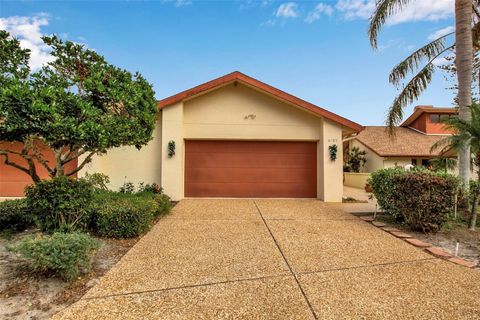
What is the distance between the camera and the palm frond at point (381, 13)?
7.49m

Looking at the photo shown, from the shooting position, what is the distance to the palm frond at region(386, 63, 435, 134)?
7930 mm

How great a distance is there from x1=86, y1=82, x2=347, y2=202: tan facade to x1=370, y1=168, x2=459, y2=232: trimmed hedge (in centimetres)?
365

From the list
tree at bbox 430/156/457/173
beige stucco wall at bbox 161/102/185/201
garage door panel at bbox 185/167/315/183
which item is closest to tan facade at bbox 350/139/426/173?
tree at bbox 430/156/457/173

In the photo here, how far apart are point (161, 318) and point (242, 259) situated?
1602 mm

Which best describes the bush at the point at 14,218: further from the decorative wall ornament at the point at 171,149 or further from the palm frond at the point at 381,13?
the palm frond at the point at 381,13

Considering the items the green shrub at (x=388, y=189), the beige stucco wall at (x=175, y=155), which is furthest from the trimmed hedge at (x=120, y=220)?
the green shrub at (x=388, y=189)

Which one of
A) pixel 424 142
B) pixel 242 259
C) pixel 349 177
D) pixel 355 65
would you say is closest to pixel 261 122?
pixel 355 65

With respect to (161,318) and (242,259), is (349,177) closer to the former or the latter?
(242,259)

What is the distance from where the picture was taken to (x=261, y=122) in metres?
9.59

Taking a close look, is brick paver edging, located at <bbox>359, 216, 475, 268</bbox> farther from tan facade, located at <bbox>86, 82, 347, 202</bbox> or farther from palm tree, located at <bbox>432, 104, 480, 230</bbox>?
tan facade, located at <bbox>86, 82, 347, 202</bbox>

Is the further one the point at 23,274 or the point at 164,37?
the point at 164,37

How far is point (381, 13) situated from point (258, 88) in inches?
174

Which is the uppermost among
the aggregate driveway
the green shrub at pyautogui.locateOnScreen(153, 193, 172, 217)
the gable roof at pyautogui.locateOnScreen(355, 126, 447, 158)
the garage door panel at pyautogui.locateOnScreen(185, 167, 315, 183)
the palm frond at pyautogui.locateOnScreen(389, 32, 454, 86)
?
the palm frond at pyautogui.locateOnScreen(389, 32, 454, 86)

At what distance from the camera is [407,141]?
15.8m
